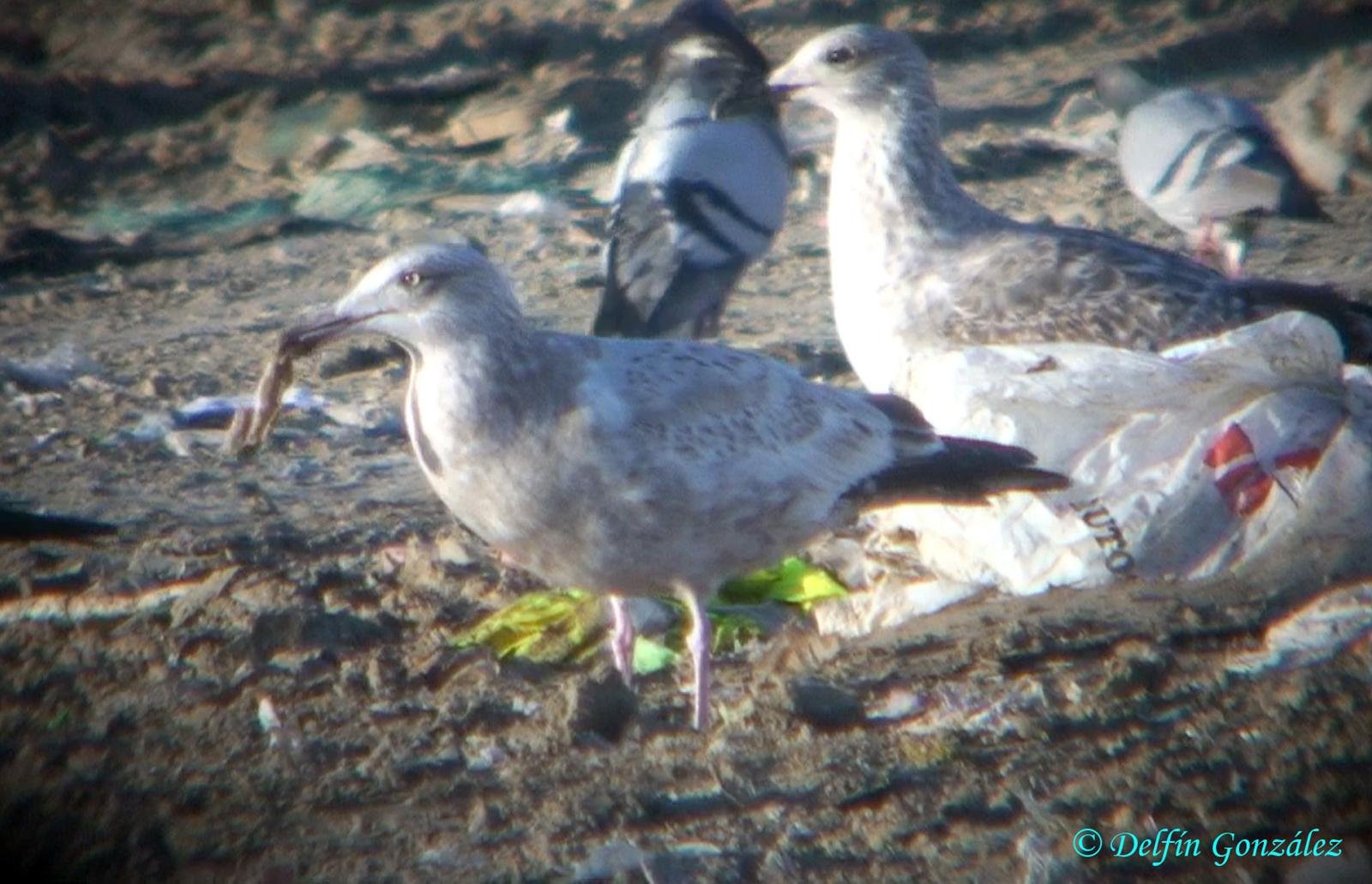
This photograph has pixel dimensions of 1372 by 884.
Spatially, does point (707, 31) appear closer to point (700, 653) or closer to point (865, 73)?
point (865, 73)

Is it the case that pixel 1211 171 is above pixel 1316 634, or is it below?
below

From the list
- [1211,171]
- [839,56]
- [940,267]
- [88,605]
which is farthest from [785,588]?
[1211,171]

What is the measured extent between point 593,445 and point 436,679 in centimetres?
74

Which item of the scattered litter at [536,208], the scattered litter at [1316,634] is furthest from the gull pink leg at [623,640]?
the scattered litter at [536,208]

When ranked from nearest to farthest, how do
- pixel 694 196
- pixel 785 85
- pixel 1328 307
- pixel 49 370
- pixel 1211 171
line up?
1. pixel 1328 307
2. pixel 785 85
3. pixel 49 370
4. pixel 694 196
5. pixel 1211 171

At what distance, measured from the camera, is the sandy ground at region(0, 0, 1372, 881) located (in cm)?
282

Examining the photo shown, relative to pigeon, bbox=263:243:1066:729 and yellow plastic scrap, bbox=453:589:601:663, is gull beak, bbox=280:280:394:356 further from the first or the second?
yellow plastic scrap, bbox=453:589:601:663

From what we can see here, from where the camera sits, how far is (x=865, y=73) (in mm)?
5371

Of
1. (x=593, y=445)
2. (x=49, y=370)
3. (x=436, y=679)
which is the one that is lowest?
(x=49, y=370)

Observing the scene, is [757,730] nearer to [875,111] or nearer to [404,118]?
[875,111]

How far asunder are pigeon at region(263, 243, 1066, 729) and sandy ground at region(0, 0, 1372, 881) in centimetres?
29

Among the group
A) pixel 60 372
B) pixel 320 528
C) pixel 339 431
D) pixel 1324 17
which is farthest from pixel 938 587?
pixel 1324 17

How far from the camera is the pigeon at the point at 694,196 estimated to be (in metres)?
6.03

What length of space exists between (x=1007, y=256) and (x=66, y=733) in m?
2.83
